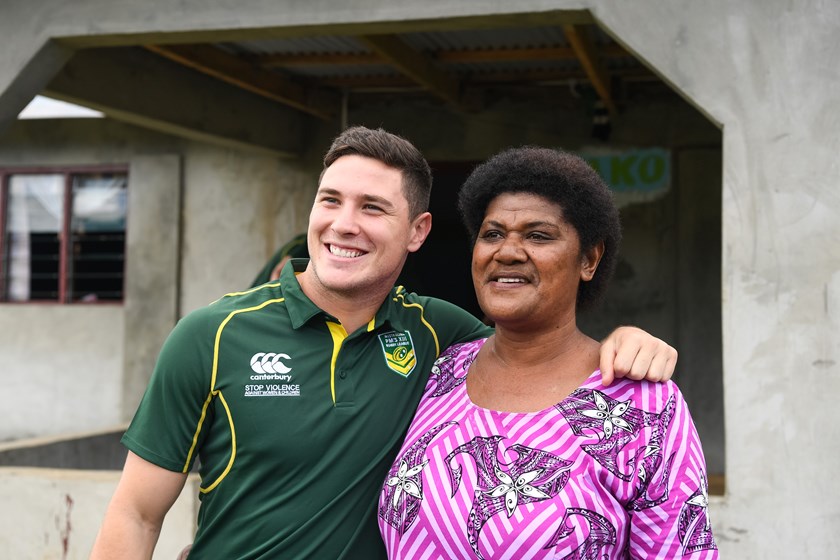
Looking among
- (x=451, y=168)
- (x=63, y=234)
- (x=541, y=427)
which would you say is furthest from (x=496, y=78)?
(x=541, y=427)

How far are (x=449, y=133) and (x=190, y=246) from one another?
8.88 ft

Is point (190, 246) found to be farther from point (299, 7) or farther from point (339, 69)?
point (299, 7)

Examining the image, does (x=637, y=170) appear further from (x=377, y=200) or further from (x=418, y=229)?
(x=377, y=200)

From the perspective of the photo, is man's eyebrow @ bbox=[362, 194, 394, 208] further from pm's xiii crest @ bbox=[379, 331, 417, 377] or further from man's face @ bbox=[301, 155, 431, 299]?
pm's xiii crest @ bbox=[379, 331, 417, 377]

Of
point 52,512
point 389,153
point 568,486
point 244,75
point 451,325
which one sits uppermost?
point 244,75

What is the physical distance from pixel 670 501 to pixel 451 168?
6532 mm

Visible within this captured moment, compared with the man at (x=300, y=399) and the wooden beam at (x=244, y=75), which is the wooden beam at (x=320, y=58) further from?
the man at (x=300, y=399)

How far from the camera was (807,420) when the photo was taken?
4027 mm

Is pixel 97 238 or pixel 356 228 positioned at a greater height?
pixel 97 238

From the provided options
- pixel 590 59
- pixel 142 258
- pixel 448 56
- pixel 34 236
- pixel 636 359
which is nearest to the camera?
pixel 636 359

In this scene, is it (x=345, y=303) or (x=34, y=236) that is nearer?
(x=345, y=303)

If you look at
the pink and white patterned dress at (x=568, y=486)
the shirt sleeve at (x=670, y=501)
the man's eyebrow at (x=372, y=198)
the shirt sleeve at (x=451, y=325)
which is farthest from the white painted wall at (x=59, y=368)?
the shirt sleeve at (x=670, y=501)

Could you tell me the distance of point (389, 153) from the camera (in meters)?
2.46

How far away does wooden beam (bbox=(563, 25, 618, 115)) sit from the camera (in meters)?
5.43
